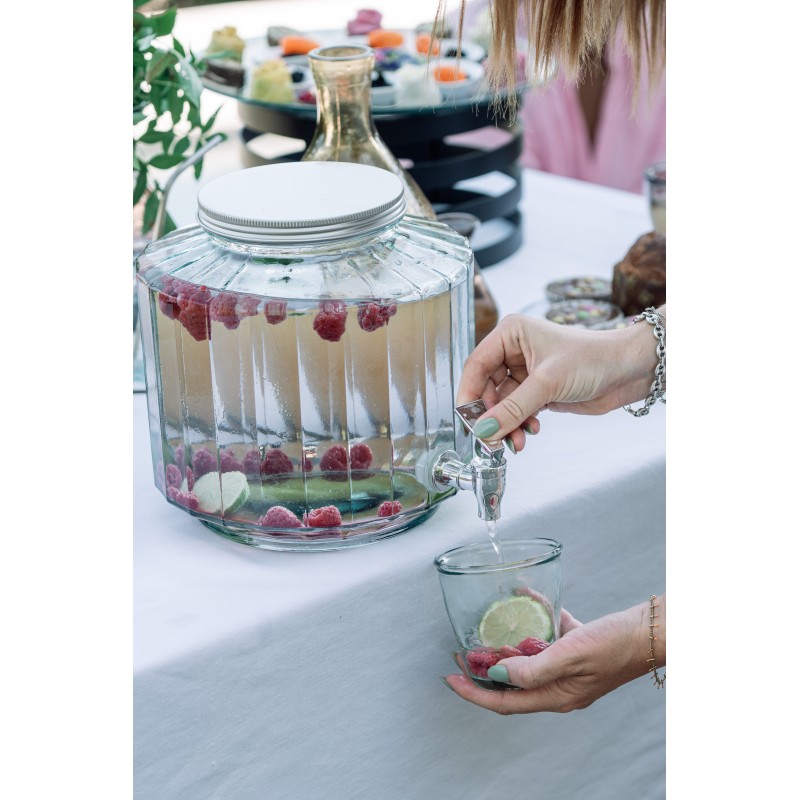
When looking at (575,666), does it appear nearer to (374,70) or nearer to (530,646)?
(530,646)

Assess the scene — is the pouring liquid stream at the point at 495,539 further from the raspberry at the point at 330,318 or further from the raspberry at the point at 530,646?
the raspberry at the point at 330,318

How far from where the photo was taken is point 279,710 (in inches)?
29.0

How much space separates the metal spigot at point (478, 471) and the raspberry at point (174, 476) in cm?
19

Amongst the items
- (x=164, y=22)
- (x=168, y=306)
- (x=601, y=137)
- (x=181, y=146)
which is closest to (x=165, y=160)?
(x=181, y=146)

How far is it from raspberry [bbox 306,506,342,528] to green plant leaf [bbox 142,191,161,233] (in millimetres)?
459

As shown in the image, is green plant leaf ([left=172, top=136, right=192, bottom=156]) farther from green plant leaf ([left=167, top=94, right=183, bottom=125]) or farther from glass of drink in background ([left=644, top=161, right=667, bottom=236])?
glass of drink in background ([left=644, top=161, right=667, bottom=236])

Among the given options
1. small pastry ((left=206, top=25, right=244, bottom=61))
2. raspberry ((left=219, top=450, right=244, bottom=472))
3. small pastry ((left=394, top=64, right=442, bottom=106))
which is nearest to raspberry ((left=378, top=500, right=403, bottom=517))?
raspberry ((left=219, top=450, right=244, bottom=472))

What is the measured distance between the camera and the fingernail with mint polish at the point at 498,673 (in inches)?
28.9

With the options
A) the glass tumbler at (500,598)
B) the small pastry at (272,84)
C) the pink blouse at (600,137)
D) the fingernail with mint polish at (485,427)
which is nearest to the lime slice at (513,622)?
the glass tumbler at (500,598)

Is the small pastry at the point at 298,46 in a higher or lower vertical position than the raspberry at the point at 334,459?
higher

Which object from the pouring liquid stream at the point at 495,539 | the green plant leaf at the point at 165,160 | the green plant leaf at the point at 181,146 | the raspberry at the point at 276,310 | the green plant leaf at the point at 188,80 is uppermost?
the green plant leaf at the point at 188,80

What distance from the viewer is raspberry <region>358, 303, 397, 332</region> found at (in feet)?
2.36

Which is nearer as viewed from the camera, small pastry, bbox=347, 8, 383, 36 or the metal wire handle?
the metal wire handle

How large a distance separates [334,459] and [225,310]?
127 mm
